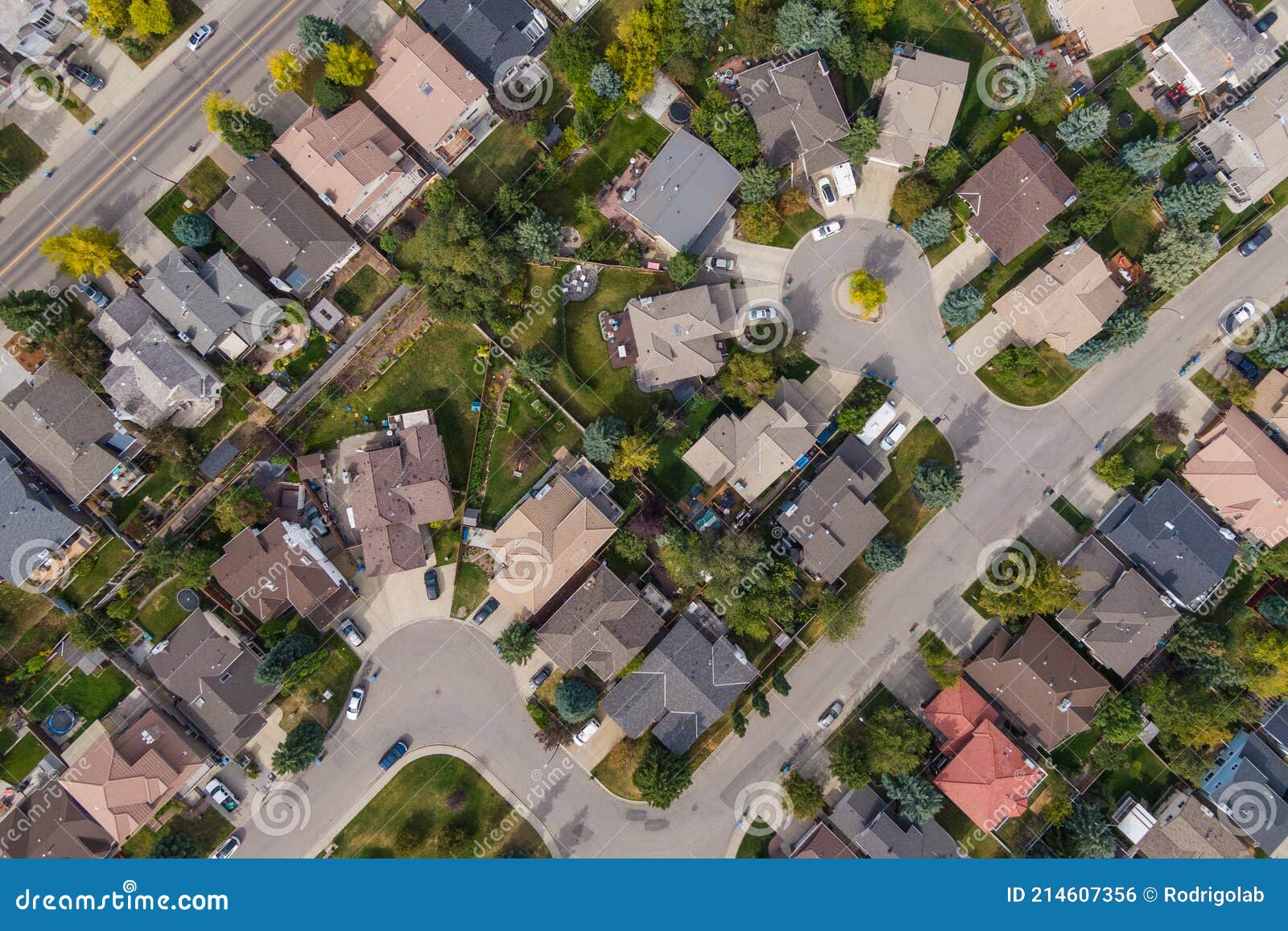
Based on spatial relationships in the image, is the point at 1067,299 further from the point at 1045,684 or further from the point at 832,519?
the point at 1045,684

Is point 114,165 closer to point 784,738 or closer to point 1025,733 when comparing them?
point 784,738

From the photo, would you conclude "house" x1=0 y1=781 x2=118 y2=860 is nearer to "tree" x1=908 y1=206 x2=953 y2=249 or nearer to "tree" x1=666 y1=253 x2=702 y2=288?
"tree" x1=666 y1=253 x2=702 y2=288

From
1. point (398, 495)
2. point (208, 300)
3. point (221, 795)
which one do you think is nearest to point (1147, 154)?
point (398, 495)

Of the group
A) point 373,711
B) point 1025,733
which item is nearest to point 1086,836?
point 1025,733

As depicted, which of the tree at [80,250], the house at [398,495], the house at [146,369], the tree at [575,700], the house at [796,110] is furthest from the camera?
the house at [398,495]

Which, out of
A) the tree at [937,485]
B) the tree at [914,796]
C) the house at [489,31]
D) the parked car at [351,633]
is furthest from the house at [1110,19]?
the parked car at [351,633]

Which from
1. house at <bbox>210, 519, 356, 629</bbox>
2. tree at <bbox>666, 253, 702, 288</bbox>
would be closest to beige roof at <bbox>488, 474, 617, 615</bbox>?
house at <bbox>210, 519, 356, 629</bbox>

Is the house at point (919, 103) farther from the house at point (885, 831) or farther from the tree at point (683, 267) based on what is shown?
the house at point (885, 831)
